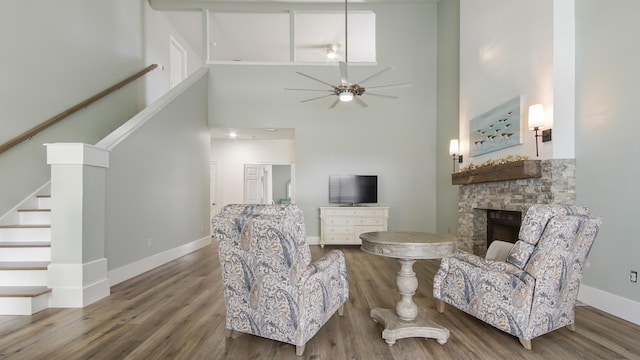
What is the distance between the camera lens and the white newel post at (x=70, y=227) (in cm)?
288

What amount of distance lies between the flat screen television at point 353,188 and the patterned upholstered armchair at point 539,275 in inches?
154

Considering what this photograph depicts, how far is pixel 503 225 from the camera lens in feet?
13.2

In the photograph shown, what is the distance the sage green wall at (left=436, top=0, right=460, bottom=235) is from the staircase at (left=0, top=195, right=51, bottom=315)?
18.8ft

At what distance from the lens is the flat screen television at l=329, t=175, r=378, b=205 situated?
6.23m

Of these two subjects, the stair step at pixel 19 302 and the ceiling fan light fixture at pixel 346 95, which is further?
the ceiling fan light fixture at pixel 346 95

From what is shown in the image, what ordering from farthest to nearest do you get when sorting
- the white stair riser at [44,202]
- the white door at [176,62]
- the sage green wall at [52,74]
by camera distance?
the white door at [176,62], the white stair riser at [44,202], the sage green wall at [52,74]

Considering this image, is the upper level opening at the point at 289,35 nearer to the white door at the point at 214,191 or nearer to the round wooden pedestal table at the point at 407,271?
the white door at the point at 214,191

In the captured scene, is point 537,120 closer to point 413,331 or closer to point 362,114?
point 413,331

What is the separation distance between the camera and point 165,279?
3.86 metres

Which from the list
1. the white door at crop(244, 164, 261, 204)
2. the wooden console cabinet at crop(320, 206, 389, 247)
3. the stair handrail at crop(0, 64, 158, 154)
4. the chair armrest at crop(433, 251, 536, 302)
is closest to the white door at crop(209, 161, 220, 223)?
the white door at crop(244, 164, 261, 204)

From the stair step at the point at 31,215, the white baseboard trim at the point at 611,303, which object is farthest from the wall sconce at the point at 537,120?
the stair step at the point at 31,215

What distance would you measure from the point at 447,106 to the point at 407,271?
4472 millimetres

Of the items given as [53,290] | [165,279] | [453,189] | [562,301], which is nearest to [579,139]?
[562,301]

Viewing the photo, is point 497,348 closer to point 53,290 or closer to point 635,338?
point 635,338
